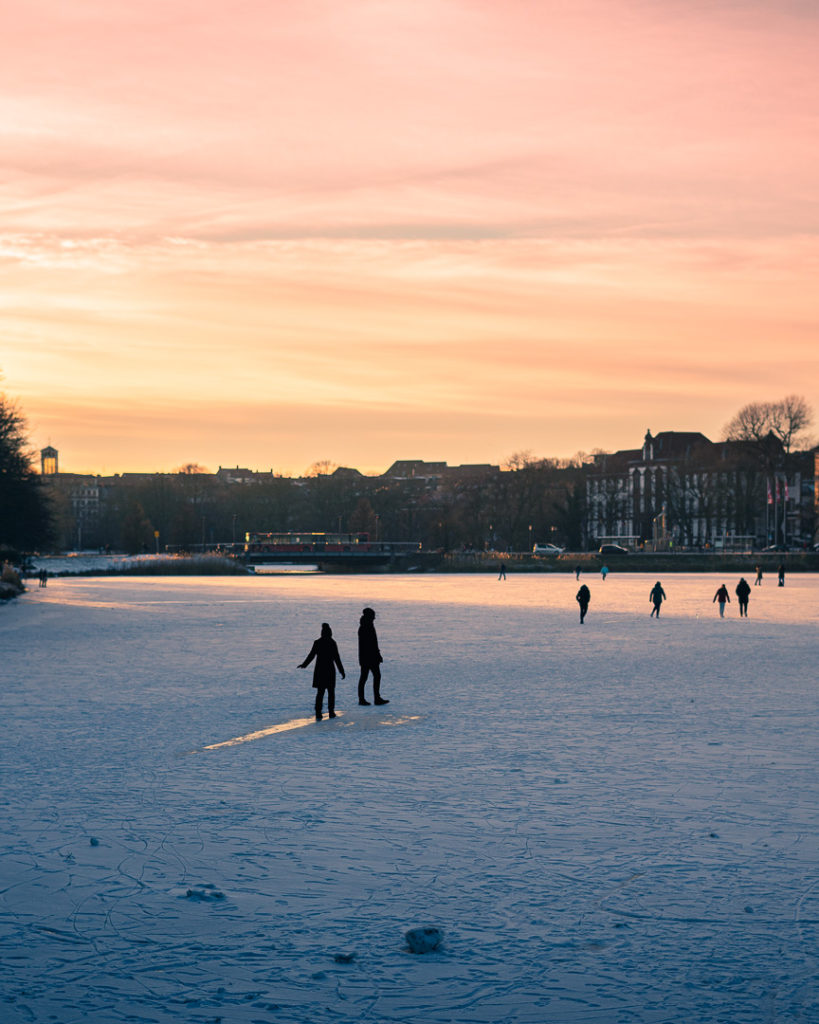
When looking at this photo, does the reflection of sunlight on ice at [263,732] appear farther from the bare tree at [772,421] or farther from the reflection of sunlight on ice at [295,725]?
the bare tree at [772,421]

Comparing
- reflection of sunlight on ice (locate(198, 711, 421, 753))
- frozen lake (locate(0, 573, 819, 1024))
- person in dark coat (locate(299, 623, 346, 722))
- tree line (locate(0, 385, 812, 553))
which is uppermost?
tree line (locate(0, 385, 812, 553))

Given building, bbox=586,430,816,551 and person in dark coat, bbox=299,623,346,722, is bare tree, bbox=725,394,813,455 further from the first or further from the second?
person in dark coat, bbox=299,623,346,722

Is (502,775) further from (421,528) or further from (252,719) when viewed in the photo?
(421,528)

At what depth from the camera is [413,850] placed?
26.4ft

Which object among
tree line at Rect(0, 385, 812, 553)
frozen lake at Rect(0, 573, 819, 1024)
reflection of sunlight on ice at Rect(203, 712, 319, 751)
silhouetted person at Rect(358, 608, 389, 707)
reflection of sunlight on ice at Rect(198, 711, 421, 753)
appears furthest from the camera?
→ tree line at Rect(0, 385, 812, 553)

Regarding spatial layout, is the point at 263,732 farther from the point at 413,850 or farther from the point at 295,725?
the point at 413,850

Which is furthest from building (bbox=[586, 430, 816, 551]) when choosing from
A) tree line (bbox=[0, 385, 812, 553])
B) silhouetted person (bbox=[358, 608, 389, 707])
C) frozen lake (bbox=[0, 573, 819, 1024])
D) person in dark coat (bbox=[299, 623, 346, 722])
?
person in dark coat (bbox=[299, 623, 346, 722])

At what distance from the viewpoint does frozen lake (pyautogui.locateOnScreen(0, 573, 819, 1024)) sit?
5.66 meters

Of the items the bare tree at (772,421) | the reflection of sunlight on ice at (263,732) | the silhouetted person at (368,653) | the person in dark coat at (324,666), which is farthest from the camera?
the bare tree at (772,421)

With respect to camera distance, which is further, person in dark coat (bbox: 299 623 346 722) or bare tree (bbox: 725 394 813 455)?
bare tree (bbox: 725 394 813 455)

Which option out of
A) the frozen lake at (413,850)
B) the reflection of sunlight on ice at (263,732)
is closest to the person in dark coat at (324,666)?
the reflection of sunlight on ice at (263,732)

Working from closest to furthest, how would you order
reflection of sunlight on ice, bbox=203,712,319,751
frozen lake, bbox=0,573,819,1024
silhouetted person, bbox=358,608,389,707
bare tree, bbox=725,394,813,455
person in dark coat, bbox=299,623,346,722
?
frozen lake, bbox=0,573,819,1024, reflection of sunlight on ice, bbox=203,712,319,751, person in dark coat, bbox=299,623,346,722, silhouetted person, bbox=358,608,389,707, bare tree, bbox=725,394,813,455

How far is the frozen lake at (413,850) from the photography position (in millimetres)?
5664

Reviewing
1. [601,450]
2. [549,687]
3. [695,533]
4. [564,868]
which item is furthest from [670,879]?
[601,450]
